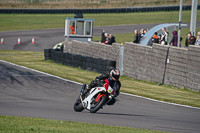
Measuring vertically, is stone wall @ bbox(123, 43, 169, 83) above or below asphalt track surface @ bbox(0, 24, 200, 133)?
above

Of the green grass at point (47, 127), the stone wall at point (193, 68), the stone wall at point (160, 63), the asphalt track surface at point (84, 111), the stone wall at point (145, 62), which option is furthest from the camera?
the stone wall at point (145, 62)

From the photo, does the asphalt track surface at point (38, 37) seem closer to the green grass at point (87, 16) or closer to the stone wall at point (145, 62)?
the green grass at point (87, 16)

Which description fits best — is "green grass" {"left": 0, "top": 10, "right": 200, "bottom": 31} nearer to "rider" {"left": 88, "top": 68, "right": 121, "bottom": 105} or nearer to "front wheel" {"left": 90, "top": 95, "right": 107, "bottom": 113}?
"front wheel" {"left": 90, "top": 95, "right": 107, "bottom": 113}

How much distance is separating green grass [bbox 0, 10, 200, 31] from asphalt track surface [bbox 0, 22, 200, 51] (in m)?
3.92

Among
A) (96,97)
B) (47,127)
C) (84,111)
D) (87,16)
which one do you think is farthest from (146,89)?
(87,16)

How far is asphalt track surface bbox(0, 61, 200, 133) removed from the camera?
9250mm

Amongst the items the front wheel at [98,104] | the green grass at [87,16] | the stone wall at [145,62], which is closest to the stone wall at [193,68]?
the stone wall at [145,62]

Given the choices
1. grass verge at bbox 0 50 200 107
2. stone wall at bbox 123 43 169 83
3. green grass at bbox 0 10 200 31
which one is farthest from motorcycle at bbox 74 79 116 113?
green grass at bbox 0 10 200 31

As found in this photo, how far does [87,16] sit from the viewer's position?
56688 millimetres

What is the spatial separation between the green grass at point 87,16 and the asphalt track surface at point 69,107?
3370cm

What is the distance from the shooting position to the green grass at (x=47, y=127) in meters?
7.36

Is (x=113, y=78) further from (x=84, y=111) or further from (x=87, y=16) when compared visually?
(x=87, y=16)

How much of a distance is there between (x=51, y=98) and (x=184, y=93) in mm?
5596

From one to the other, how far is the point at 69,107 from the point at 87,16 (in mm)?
46460
